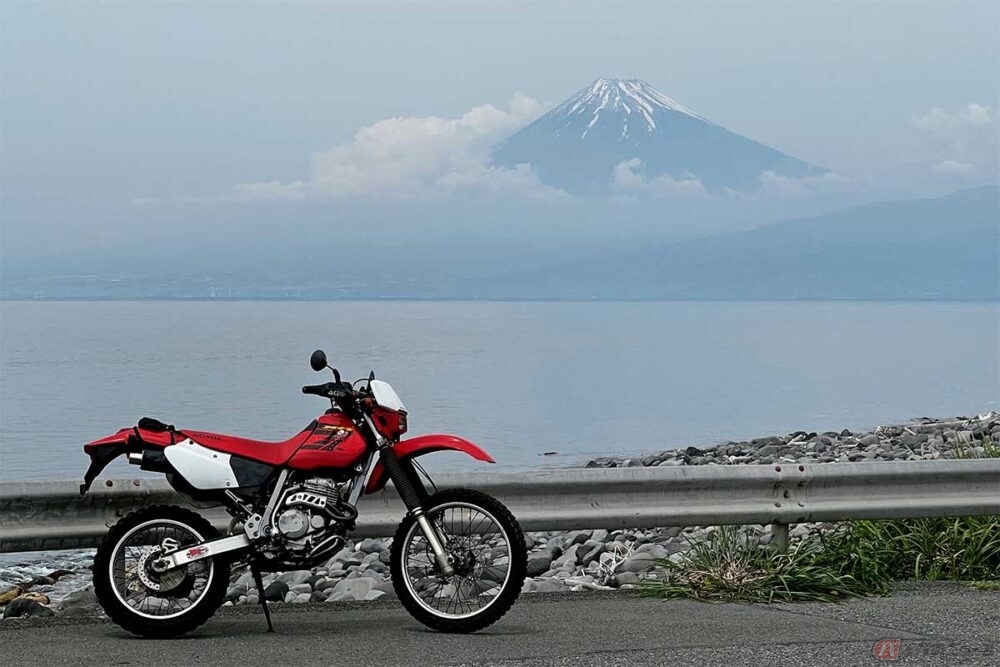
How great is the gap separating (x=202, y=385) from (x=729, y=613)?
144 ft

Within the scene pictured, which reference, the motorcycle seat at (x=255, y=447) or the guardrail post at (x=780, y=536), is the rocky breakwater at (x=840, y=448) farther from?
the motorcycle seat at (x=255, y=447)

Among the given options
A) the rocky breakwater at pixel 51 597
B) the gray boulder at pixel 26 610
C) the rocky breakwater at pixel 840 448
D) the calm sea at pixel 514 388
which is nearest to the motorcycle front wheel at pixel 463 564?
the rocky breakwater at pixel 51 597

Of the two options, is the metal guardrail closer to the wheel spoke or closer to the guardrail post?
the guardrail post

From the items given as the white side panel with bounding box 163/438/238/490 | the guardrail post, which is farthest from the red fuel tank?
the guardrail post

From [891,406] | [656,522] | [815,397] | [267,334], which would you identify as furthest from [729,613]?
[267,334]

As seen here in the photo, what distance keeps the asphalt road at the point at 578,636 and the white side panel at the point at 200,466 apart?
730 mm

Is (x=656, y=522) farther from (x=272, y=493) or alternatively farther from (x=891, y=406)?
(x=891, y=406)

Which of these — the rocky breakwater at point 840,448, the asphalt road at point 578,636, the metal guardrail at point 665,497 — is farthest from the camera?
the rocky breakwater at point 840,448

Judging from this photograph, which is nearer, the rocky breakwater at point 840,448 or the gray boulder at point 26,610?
the gray boulder at point 26,610

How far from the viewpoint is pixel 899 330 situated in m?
117

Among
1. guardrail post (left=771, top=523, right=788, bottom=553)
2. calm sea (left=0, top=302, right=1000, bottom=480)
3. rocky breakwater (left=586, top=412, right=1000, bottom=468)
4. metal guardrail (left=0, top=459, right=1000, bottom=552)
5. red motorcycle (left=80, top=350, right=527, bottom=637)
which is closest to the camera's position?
red motorcycle (left=80, top=350, right=527, bottom=637)

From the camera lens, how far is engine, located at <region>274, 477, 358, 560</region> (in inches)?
285

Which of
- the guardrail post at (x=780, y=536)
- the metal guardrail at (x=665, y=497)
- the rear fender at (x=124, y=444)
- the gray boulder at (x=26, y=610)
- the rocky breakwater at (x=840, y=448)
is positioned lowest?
the rocky breakwater at (x=840, y=448)

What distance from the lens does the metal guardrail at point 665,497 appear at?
780cm
